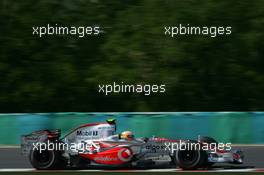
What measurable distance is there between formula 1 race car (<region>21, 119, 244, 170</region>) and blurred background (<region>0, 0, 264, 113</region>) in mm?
12431

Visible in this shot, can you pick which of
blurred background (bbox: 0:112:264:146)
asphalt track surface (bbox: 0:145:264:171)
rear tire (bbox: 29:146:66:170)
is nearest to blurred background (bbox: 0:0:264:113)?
blurred background (bbox: 0:112:264:146)

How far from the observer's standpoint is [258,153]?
55.4 feet

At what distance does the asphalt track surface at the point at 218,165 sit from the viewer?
14.3 metres

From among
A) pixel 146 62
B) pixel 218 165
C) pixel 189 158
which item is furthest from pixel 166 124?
pixel 146 62

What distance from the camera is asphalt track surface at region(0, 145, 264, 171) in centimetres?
1429

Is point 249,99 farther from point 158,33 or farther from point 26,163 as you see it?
point 26,163

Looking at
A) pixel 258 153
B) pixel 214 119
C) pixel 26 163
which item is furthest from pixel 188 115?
pixel 26 163

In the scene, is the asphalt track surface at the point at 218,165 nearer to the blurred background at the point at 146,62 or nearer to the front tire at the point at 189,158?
the front tire at the point at 189,158

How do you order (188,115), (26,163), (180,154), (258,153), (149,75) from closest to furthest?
(180,154), (26,163), (258,153), (188,115), (149,75)

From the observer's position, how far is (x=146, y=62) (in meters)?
26.3

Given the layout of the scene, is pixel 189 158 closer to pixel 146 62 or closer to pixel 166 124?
pixel 166 124

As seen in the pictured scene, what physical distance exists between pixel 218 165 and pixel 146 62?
12.1 m

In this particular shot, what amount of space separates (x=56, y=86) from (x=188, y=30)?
577 centimetres

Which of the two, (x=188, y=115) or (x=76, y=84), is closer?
(x=188, y=115)
